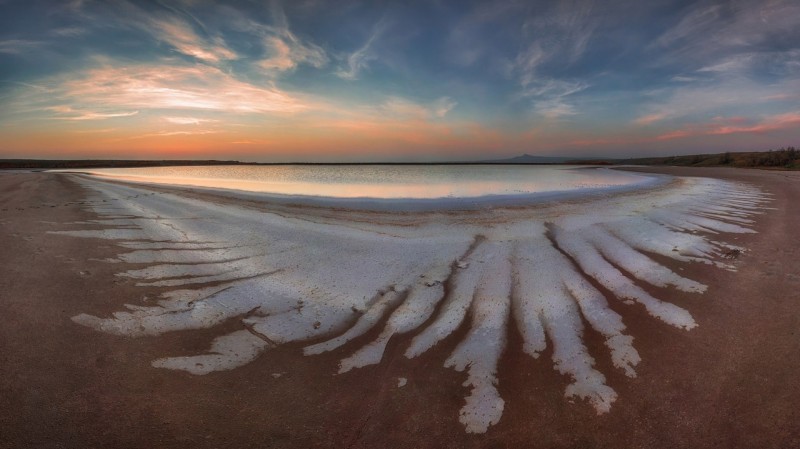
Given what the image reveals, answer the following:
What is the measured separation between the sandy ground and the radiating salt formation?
16 centimetres

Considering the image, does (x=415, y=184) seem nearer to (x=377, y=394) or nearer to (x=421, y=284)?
(x=421, y=284)

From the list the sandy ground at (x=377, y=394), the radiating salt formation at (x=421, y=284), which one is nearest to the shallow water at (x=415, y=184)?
the radiating salt formation at (x=421, y=284)

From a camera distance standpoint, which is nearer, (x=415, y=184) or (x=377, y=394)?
(x=377, y=394)

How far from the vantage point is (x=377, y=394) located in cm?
328

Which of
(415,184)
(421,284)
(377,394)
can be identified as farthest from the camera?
(415,184)

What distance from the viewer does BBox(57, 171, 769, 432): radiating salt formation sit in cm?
390

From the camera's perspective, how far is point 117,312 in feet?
15.0

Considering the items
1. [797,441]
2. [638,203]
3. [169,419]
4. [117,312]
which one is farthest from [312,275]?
[638,203]

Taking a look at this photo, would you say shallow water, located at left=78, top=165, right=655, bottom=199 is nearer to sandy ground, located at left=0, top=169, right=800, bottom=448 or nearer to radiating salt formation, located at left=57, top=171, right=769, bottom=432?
radiating salt formation, located at left=57, top=171, right=769, bottom=432

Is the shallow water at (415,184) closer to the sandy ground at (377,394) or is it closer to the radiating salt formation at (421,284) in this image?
the radiating salt formation at (421,284)

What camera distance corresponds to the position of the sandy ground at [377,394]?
2.75m

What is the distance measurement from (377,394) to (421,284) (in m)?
2.58

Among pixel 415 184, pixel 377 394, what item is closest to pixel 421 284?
pixel 377 394

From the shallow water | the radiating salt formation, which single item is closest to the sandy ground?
the radiating salt formation
